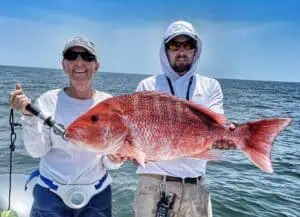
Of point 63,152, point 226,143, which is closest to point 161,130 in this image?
point 226,143

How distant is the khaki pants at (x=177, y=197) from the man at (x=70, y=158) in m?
0.57

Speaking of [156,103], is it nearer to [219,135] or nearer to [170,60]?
[219,135]

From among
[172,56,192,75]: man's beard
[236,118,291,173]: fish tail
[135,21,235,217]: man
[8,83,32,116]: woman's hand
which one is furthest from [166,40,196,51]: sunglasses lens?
[8,83,32,116]: woman's hand

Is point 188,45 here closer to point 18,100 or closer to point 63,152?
point 63,152

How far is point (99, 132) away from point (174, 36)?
154 cm

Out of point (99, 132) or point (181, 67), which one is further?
point (181, 67)

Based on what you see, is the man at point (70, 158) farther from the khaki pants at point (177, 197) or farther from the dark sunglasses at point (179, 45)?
the dark sunglasses at point (179, 45)

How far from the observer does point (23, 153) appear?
11281 millimetres

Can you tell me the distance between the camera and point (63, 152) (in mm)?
3385

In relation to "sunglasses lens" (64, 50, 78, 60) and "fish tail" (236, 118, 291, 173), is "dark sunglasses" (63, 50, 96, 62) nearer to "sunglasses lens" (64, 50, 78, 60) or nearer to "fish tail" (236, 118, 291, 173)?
"sunglasses lens" (64, 50, 78, 60)

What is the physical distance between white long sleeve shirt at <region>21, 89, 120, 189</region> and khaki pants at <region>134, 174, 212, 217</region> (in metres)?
0.65

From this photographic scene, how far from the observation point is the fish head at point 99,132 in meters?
2.92

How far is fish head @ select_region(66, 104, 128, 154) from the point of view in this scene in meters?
2.92

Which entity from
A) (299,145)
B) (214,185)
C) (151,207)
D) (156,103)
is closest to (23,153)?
(214,185)
